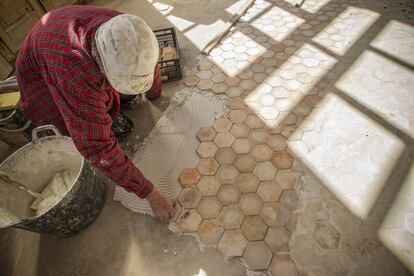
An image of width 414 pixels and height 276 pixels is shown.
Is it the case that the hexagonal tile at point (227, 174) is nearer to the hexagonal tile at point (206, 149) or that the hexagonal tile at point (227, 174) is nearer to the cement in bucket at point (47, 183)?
the hexagonal tile at point (206, 149)

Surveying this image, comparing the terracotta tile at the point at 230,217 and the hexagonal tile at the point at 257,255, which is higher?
the terracotta tile at the point at 230,217

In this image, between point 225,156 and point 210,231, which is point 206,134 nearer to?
point 225,156

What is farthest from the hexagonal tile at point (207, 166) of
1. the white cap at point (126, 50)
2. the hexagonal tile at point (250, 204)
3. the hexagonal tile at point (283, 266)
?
the white cap at point (126, 50)

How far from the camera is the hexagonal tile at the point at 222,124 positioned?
2.18 metres

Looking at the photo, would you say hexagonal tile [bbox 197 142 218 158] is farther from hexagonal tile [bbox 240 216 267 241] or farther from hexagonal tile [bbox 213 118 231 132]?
hexagonal tile [bbox 240 216 267 241]

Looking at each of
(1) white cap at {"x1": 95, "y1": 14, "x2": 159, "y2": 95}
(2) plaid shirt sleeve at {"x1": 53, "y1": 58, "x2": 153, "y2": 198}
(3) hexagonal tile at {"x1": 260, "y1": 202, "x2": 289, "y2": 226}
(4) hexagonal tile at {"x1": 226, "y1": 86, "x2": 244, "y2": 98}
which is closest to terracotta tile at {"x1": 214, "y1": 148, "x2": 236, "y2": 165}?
(3) hexagonal tile at {"x1": 260, "y1": 202, "x2": 289, "y2": 226}

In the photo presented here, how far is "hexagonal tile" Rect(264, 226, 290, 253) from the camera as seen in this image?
5.04 ft

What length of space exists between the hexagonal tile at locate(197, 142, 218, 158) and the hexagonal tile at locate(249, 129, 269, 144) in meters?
0.34

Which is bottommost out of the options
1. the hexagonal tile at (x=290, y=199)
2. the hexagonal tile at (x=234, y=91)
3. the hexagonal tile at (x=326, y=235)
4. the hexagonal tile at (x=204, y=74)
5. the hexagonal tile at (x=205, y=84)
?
the hexagonal tile at (x=326, y=235)

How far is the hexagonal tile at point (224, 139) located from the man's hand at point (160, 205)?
27.4 inches

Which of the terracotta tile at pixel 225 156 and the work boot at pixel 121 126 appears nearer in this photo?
the terracotta tile at pixel 225 156

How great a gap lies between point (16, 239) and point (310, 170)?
234cm

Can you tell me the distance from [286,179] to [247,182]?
0.30m

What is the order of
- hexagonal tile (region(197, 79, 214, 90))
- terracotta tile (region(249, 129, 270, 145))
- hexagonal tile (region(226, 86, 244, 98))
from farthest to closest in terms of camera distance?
hexagonal tile (region(197, 79, 214, 90)) < hexagonal tile (region(226, 86, 244, 98)) < terracotta tile (region(249, 129, 270, 145))
